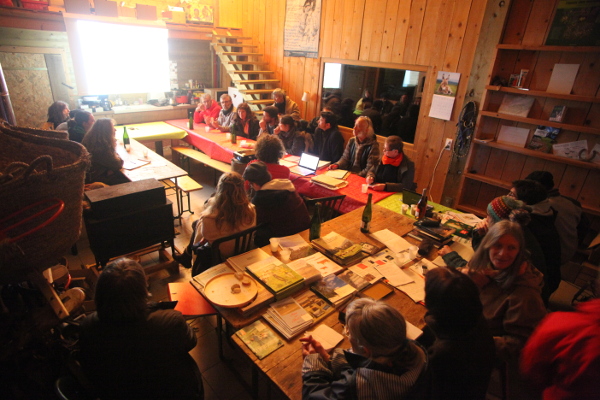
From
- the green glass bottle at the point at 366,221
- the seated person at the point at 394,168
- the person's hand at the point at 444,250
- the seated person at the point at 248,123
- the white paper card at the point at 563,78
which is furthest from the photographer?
the seated person at the point at 248,123

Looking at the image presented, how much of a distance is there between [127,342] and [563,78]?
4326mm

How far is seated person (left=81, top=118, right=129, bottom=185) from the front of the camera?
3.51m

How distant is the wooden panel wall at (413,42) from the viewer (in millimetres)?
4035

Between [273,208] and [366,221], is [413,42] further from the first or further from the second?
[273,208]

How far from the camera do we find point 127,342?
132 cm

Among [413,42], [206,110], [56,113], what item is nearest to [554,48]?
[413,42]

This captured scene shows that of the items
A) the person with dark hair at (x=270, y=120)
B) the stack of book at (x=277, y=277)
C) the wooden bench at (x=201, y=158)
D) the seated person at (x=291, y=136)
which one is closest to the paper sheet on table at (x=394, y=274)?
the stack of book at (x=277, y=277)

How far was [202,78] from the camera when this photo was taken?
7.51 metres

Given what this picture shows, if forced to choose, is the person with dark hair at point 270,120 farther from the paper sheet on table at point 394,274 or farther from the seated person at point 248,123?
the paper sheet on table at point 394,274

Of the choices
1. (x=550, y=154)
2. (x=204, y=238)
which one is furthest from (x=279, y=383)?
(x=550, y=154)

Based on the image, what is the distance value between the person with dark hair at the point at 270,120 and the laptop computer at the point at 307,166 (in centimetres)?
133

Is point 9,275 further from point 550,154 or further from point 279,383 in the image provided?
point 550,154

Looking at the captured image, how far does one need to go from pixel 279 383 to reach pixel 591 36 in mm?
4058

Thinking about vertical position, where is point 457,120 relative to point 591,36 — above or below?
below
